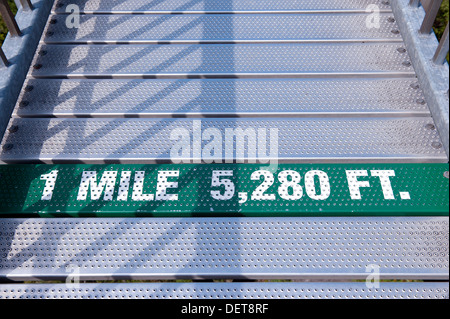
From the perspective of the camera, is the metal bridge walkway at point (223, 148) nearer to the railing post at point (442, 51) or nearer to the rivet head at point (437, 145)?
the rivet head at point (437, 145)

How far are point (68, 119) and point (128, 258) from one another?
1240mm

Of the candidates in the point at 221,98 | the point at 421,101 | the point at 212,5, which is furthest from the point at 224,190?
the point at 212,5

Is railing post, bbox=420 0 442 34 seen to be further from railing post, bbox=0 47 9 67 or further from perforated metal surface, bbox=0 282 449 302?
railing post, bbox=0 47 9 67

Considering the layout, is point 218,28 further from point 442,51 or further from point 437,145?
point 437,145

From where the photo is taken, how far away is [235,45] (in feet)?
11.6

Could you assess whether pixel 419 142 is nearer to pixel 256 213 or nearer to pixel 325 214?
pixel 325 214

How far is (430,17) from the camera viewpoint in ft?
9.84

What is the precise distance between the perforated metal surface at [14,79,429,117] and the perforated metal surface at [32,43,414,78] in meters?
0.11

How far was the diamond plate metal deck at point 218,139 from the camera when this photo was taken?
291 centimetres

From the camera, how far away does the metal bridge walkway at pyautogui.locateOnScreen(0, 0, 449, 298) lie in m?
2.53

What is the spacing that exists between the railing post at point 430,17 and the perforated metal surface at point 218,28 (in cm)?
36

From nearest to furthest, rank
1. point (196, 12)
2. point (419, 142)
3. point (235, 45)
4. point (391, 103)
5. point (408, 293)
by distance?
point (408, 293), point (419, 142), point (391, 103), point (235, 45), point (196, 12)

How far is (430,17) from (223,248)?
7.45 feet
